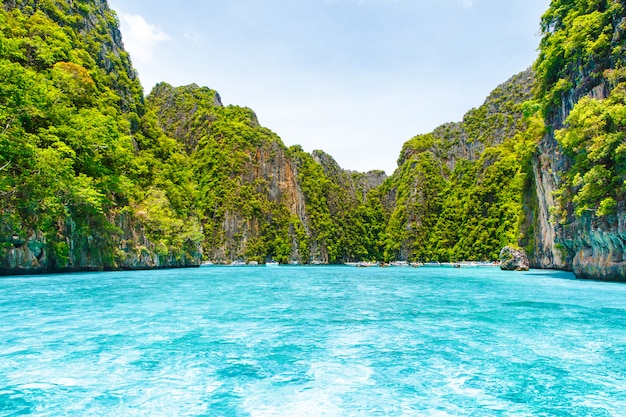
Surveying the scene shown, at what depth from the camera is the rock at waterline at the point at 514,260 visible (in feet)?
177

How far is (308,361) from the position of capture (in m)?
8.32

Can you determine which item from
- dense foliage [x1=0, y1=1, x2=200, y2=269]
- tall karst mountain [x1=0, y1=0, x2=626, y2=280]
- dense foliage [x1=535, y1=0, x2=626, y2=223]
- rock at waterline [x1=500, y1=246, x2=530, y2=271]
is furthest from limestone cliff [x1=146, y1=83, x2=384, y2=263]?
dense foliage [x1=535, y1=0, x2=626, y2=223]

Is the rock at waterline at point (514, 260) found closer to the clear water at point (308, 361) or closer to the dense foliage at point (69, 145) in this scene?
the clear water at point (308, 361)

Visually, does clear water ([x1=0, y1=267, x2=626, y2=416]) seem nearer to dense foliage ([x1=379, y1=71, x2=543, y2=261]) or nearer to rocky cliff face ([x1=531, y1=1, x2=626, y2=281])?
rocky cliff face ([x1=531, y1=1, x2=626, y2=281])

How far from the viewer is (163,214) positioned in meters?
53.3

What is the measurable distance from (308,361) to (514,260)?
54700mm

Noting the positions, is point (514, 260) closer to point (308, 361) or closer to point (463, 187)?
point (308, 361)

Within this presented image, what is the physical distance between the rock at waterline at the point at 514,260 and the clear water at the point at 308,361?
42.8 metres

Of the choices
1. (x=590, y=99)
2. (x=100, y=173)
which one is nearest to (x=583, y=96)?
(x=590, y=99)

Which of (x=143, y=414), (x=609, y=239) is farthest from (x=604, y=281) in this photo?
(x=143, y=414)

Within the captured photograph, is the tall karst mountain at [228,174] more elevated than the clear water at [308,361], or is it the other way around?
the tall karst mountain at [228,174]

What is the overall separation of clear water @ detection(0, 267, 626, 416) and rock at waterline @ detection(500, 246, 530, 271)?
140 ft

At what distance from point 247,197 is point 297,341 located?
11243 centimetres

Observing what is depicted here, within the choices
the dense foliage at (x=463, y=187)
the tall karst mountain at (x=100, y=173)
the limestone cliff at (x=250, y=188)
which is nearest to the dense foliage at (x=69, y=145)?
the tall karst mountain at (x=100, y=173)
